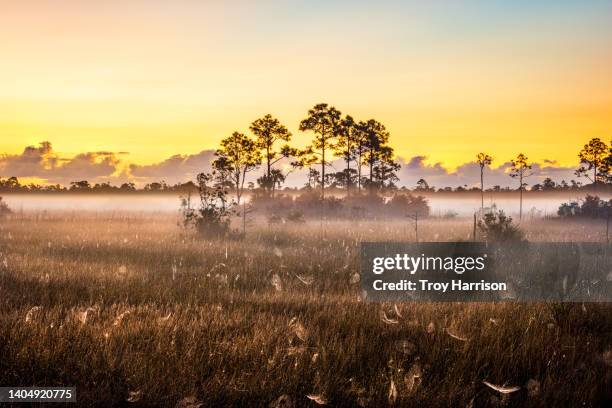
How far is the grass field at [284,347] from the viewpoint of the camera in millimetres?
4570

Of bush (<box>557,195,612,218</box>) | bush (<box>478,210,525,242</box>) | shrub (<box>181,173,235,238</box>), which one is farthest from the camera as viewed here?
bush (<box>557,195,612,218</box>)

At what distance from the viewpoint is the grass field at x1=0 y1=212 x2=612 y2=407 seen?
4.57 metres

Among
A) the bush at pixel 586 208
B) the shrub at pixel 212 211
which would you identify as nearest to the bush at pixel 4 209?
the shrub at pixel 212 211

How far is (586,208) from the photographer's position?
1415 inches

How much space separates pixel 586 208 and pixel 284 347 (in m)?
35.7

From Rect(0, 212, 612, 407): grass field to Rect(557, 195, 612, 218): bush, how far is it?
29816mm

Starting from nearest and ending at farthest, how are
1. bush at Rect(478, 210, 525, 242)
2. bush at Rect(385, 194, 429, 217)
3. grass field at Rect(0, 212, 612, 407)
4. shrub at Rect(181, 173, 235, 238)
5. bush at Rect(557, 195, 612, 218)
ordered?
1. grass field at Rect(0, 212, 612, 407)
2. bush at Rect(478, 210, 525, 242)
3. shrub at Rect(181, 173, 235, 238)
4. bush at Rect(557, 195, 612, 218)
5. bush at Rect(385, 194, 429, 217)

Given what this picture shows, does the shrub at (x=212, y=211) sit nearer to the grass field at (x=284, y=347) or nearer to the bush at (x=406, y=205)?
the grass field at (x=284, y=347)

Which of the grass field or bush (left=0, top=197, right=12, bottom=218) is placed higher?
bush (left=0, top=197, right=12, bottom=218)

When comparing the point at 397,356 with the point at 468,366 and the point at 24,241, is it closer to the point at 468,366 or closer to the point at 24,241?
the point at 468,366

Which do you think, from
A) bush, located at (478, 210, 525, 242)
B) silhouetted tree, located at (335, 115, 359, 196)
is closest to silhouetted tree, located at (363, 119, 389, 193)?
silhouetted tree, located at (335, 115, 359, 196)

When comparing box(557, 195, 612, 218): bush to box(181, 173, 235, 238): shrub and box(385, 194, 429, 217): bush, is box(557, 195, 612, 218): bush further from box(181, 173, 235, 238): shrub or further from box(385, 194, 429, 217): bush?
box(181, 173, 235, 238): shrub

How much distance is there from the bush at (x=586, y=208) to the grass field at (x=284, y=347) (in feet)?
97.8

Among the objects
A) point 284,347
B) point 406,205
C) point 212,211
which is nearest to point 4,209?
point 212,211
